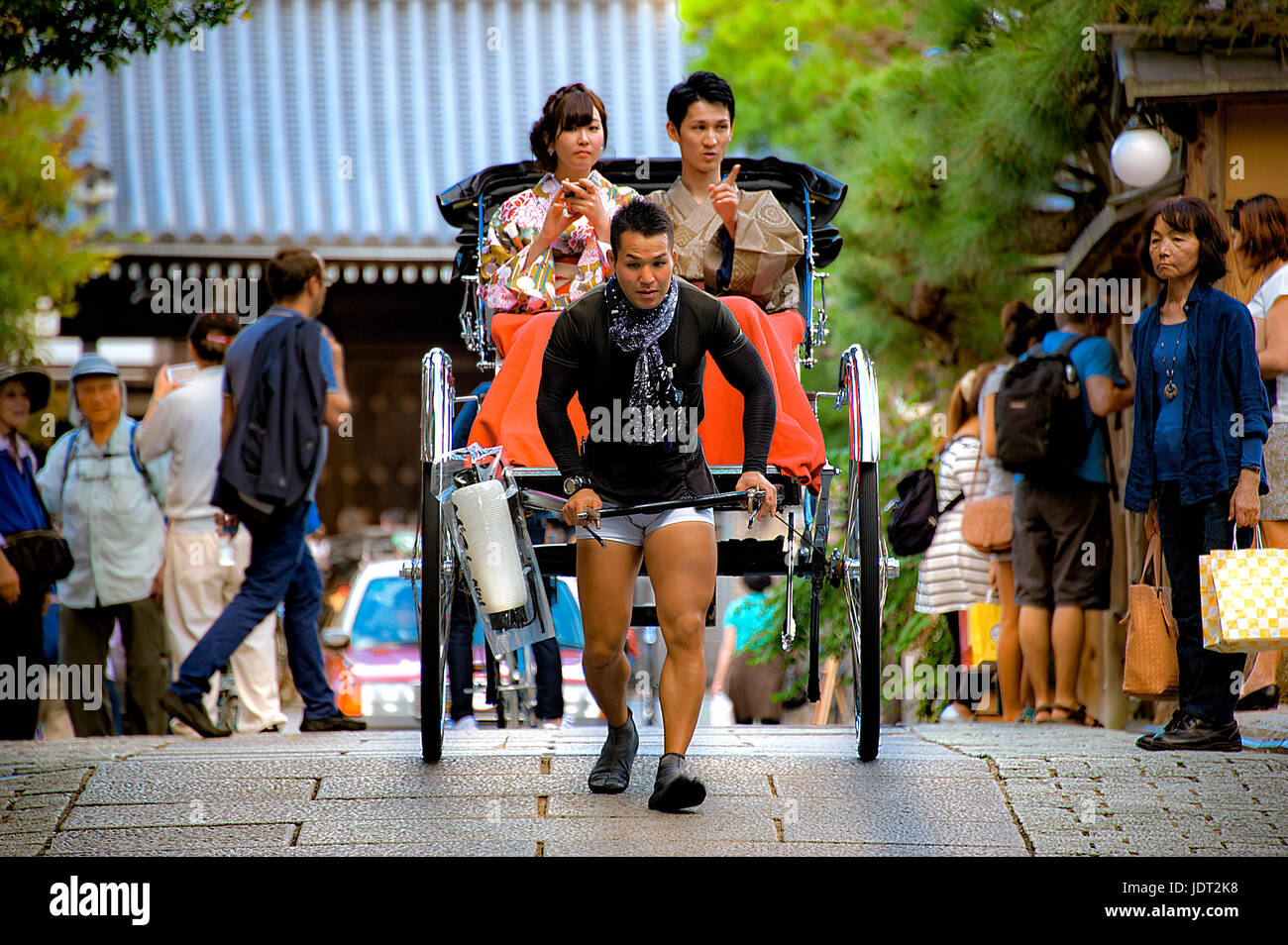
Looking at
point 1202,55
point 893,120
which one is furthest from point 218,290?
point 1202,55

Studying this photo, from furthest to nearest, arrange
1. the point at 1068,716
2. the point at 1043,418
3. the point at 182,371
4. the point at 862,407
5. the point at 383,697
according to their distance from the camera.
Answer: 1. the point at 383,697
2. the point at 182,371
3. the point at 1068,716
4. the point at 1043,418
5. the point at 862,407

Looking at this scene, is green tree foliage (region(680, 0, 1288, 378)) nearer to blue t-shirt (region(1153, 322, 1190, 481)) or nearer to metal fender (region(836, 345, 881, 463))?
blue t-shirt (region(1153, 322, 1190, 481))

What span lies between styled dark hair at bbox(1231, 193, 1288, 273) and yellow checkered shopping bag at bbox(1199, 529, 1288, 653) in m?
1.36

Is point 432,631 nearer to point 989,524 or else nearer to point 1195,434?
point 1195,434

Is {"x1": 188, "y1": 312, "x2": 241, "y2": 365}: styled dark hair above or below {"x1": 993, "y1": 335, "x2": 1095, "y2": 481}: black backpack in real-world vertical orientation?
above

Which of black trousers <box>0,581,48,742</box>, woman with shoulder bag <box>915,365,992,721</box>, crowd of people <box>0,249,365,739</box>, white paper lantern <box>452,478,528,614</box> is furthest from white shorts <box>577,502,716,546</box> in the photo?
woman with shoulder bag <box>915,365,992,721</box>

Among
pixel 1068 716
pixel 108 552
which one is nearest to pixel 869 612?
pixel 1068 716

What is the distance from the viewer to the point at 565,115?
5320 millimetres

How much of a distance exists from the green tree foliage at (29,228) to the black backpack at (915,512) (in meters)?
5.25

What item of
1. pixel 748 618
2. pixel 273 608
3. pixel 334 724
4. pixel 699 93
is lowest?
pixel 748 618

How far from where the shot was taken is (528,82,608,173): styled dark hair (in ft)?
17.4

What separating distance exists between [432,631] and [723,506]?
40.6 inches

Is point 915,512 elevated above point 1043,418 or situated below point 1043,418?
below
